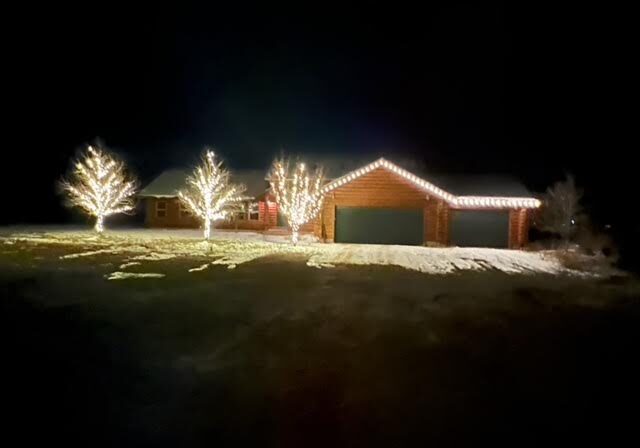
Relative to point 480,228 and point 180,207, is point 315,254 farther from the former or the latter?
point 180,207

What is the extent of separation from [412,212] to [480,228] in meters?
3.97

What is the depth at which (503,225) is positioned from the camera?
89.4 ft

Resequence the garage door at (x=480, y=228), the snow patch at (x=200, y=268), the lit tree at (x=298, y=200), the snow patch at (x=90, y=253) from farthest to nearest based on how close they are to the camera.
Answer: the garage door at (x=480, y=228) → the lit tree at (x=298, y=200) → the snow patch at (x=90, y=253) → the snow patch at (x=200, y=268)

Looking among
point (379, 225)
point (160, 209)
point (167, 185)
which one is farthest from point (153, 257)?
point (167, 185)

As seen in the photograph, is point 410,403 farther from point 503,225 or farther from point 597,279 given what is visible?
point 503,225

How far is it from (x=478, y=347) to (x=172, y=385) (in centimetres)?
456

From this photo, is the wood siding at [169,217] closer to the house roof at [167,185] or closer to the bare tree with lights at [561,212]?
the house roof at [167,185]

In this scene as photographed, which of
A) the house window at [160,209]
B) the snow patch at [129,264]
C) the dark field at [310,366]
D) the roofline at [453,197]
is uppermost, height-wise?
the roofline at [453,197]

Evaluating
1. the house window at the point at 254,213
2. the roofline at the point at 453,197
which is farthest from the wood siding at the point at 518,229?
the house window at the point at 254,213

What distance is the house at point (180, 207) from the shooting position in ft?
112

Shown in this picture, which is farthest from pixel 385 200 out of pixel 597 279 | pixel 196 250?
pixel 597 279

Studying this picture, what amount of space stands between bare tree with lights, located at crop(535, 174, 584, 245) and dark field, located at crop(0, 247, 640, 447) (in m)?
16.6

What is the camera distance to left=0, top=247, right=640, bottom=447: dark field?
4.78 metres

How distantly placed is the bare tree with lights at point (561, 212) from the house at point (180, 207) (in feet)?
58.5
